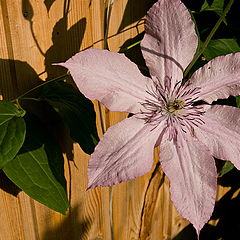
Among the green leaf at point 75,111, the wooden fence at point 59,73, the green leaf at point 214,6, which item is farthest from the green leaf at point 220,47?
the green leaf at point 75,111

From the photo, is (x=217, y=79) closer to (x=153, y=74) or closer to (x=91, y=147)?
(x=153, y=74)

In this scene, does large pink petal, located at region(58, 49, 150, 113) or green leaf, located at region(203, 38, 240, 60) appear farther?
green leaf, located at region(203, 38, 240, 60)

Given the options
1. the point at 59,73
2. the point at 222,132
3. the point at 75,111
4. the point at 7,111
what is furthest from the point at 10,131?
the point at 222,132

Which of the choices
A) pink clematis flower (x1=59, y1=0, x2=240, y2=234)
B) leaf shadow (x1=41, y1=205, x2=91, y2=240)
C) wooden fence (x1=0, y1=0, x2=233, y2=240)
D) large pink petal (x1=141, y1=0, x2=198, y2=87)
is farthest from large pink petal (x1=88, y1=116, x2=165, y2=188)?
leaf shadow (x1=41, y1=205, x2=91, y2=240)

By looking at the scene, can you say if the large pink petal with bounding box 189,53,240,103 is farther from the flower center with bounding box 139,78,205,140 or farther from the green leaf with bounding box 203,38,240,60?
the green leaf with bounding box 203,38,240,60

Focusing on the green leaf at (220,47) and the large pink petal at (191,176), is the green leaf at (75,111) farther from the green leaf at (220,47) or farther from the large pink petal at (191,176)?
the green leaf at (220,47)

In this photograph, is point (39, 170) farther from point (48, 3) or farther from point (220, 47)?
point (220, 47)
